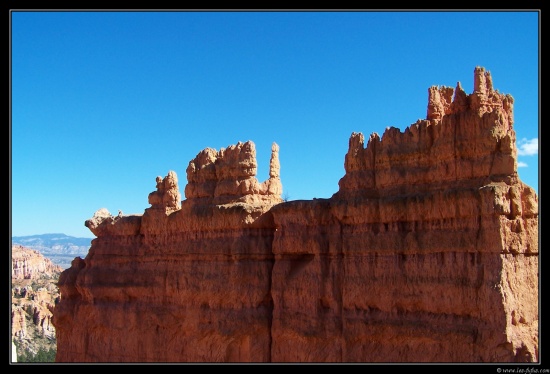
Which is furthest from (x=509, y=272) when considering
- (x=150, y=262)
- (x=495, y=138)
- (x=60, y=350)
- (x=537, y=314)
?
(x=60, y=350)

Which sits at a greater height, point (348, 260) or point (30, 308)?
point (348, 260)

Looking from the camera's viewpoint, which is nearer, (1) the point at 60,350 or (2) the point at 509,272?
(2) the point at 509,272

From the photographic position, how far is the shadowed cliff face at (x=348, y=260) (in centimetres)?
2147

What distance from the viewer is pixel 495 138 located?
21938 mm

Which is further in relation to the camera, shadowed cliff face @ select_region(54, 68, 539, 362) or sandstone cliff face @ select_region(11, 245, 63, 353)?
sandstone cliff face @ select_region(11, 245, 63, 353)

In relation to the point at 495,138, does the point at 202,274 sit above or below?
below

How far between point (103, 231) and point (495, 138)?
2123 centimetres

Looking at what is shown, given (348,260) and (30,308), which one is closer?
(348,260)

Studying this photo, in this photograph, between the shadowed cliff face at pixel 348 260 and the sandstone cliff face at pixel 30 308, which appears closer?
the shadowed cliff face at pixel 348 260

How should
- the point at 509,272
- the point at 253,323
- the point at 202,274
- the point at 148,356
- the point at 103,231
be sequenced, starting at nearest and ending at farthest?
the point at 509,272, the point at 253,323, the point at 202,274, the point at 148,356, the point at 103,231

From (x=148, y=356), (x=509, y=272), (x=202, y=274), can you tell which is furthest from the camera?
(x=148, y=356)

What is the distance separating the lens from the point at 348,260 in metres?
25.6

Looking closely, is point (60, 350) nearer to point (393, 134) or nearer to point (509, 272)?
point (393, 134)

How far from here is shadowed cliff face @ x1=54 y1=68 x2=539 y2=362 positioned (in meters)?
21.5
